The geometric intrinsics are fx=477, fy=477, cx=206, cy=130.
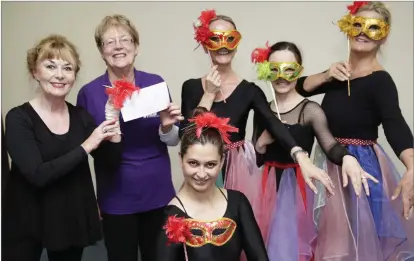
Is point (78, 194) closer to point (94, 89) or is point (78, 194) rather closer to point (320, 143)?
point (94, 89)

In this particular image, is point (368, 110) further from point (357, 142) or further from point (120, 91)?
point (120, 91)

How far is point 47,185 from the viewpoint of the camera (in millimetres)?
1818

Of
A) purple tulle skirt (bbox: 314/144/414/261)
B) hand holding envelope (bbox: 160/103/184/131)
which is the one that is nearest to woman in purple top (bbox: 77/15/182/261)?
hand holding envelope (bbox: 160/103/184/131)

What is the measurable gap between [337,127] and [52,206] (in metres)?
1.26

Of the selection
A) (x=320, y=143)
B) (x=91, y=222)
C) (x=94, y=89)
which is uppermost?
(x=94, y=89)

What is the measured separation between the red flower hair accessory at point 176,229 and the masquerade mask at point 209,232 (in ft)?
0.13

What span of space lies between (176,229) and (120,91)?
593 mm

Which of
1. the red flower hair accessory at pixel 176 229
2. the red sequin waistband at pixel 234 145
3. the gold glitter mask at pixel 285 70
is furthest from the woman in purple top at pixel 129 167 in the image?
the gold glitter mask at pixel 285 70

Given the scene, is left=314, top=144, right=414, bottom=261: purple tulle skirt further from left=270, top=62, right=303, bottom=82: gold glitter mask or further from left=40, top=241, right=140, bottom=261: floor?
left=40, top=241, right=140, bottom=261: floor

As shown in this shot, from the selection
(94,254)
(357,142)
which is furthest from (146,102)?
(94,254)

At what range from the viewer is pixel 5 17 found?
3.20m

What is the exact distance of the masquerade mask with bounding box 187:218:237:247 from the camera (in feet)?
5.59

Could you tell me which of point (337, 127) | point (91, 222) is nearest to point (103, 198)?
point (91, 222)

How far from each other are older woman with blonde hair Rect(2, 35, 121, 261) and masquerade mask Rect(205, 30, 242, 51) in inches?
21.3
